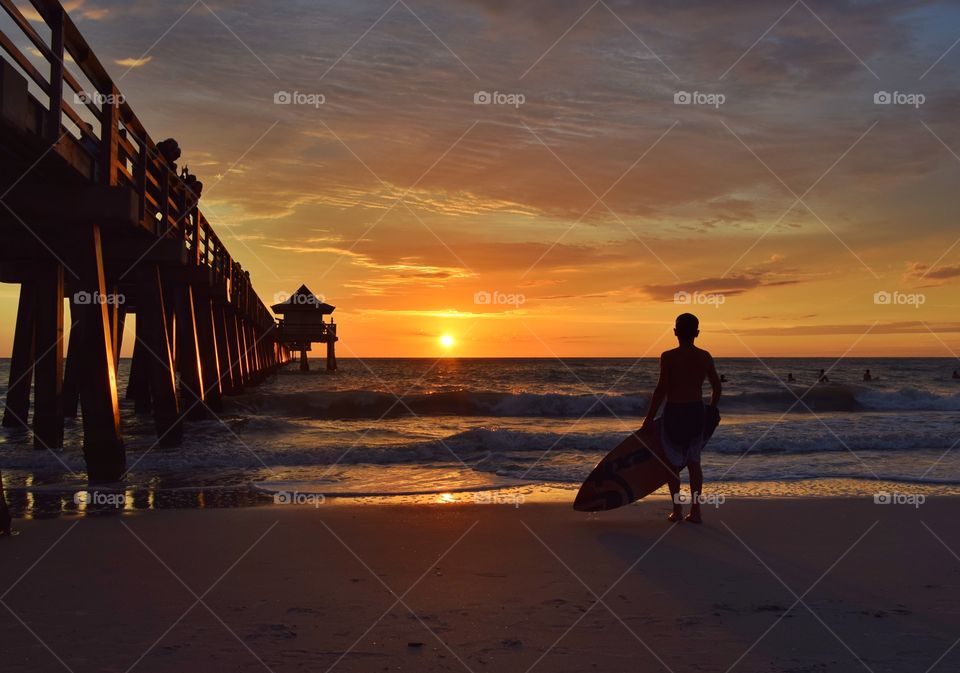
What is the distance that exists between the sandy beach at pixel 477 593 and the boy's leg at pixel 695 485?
0.65ft

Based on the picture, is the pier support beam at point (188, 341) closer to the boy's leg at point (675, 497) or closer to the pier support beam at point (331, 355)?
the boy's leg at point (675, 497)

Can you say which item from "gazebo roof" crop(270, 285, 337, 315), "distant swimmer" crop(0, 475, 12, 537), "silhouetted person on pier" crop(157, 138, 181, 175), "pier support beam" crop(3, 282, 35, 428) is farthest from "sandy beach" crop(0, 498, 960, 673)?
"gazebo roof" crop(270, 285, 337, 315)

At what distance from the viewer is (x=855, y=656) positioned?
369cm

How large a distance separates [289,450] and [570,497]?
21.7 ft

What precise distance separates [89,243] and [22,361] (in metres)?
9.27

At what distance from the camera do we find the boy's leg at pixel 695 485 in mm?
6809

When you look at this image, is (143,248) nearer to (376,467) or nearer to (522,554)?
(376,467)

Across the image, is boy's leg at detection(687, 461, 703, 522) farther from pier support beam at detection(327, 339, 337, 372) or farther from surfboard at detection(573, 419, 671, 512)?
pier support beam at detection(327, 339, 337, 372)

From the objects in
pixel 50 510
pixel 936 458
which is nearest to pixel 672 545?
pixel 50 510

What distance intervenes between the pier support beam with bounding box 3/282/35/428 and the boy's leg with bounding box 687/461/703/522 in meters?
14.3

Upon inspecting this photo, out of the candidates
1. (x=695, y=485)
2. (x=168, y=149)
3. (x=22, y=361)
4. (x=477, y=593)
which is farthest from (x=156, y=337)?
(x=477, y=593)

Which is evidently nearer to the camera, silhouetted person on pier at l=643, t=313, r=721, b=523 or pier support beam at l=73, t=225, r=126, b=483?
silhouetted person on pier at l=643, t=313, r=721, b=523

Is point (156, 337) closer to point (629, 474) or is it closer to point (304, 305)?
point (629, 474)

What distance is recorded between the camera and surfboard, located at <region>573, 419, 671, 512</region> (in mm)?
7137
